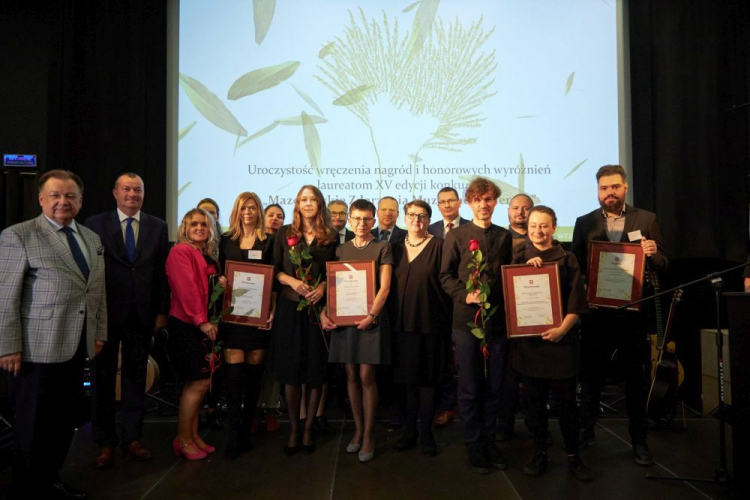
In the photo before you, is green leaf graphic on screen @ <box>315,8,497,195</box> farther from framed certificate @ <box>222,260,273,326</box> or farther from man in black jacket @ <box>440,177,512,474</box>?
framed certificate @ <box>222,260,273,326</box>

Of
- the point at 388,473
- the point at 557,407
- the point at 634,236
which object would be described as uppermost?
the point at 634,236

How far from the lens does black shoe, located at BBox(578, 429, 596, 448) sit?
3574mm

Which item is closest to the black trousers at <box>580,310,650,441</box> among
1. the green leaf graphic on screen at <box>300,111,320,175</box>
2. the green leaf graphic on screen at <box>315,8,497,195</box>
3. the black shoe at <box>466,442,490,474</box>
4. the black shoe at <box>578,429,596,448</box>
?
the black shoe at <box>578,429,596,448</box>

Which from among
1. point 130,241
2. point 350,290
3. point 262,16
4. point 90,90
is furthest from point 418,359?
point 90,90

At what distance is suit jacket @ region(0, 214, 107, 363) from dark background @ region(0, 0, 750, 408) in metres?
2.94

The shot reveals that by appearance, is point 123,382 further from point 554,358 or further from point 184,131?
point 184,131

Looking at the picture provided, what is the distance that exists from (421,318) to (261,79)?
3.56 m

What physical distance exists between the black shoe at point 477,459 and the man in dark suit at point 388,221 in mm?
2051

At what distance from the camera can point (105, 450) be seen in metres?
3.29

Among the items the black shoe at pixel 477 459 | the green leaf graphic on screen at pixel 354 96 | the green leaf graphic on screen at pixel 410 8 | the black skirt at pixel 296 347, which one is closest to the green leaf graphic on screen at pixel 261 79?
the green leaf graphic on screen at pixel 354 96

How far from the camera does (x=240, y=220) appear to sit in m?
3.57

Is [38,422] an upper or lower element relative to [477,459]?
upper

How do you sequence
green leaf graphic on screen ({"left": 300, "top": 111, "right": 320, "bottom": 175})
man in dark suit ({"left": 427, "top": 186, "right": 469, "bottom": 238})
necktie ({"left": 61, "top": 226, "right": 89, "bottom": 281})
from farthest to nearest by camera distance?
1. green leaf graphic on screen ({"left": 300, "top": 111, "right": 320, "bottom": 175})
2. man in dark suit ({"left": 427, "top": 186, "right": 469, "bottom": 238})
3. necktie ({"left": 61, "top": 226, "right": 89, "bottom": 281})

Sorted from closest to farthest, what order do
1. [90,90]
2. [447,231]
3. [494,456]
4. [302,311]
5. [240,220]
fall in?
[494,456], [302,311], [240,220], [447,231], [90,90]
